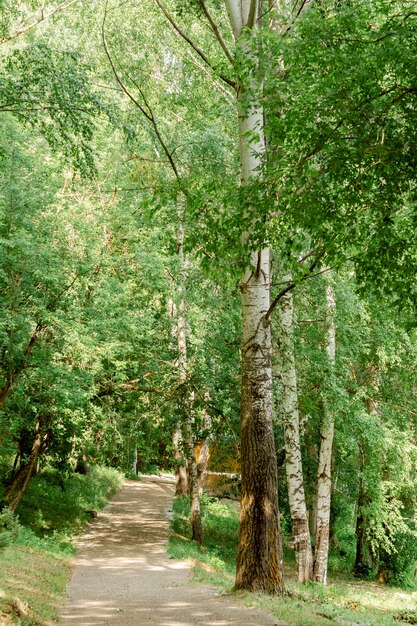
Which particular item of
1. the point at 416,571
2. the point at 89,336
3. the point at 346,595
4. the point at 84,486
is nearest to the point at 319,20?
the point at 89,336

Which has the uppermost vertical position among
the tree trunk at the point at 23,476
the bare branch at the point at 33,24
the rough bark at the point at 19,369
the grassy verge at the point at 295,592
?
the bare branch at the point at 33,24

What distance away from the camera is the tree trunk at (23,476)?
16.5m

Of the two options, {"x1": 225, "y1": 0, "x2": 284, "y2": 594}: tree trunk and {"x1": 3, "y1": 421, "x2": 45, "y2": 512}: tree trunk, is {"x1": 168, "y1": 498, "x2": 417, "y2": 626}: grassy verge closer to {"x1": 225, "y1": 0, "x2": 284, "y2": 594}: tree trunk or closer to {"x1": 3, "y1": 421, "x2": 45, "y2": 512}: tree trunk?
{"x1": 225, "y1": 0, "x2": 284, "y2": 594}: tree trunk

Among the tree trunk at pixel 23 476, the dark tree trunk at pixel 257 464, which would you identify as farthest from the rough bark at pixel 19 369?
the dark tree trunk at pixel 257 464

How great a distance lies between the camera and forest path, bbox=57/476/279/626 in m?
7.45

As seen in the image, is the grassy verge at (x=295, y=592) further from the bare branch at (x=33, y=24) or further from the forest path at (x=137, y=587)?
the bare branch at (x=33, y=24)

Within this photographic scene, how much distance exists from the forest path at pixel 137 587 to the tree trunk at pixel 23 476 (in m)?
2.10

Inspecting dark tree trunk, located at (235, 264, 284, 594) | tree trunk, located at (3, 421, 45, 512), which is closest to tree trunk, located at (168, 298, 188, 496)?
tree trunk, located at (3, 421, 45, 512)

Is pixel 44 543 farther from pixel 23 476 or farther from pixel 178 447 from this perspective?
pixel 178 447

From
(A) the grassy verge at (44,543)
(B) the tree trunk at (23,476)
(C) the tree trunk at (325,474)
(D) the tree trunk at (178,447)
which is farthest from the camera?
(D) the tree trunk at (178,447)

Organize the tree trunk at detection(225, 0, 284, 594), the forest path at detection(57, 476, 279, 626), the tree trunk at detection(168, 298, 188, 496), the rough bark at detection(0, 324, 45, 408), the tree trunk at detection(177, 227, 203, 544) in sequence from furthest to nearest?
the tree trunk at detection(168, 298, 188, 496)
the tree trunk at detection(177, 227, 203, 544)
the rough bark at detection(0, 324, 45, 408)
the tree trunk at detection(225, 0, 284, 594)
the forest path at detection(57, 476, 279, 626)

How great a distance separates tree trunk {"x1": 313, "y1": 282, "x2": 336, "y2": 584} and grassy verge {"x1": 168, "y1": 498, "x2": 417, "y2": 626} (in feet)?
2.44

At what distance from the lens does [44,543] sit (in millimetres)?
14203

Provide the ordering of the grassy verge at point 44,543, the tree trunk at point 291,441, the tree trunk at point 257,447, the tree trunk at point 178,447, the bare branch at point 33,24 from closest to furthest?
the grassy verge at point 44,543 < the tree trunk at point 257,447 < the bare branch at point 33,24 < the tree trunk at point 291,441 < the tree trunk at point 178,447
